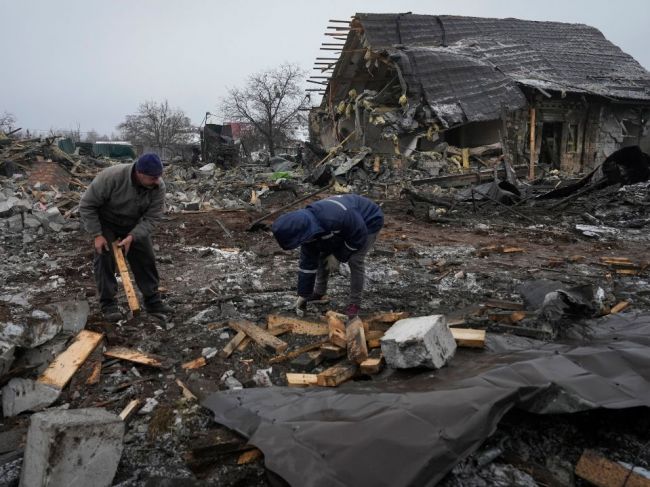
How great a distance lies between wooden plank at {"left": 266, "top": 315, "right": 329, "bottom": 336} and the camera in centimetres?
402

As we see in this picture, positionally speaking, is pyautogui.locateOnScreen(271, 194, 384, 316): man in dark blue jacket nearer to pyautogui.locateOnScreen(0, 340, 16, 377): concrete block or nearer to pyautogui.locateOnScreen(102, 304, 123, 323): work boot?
pyautogui.locateOnScreen(102, 304, 123, 323): work boot

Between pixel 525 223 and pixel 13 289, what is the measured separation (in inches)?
372

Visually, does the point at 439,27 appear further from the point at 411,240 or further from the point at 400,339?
the point at 400,339

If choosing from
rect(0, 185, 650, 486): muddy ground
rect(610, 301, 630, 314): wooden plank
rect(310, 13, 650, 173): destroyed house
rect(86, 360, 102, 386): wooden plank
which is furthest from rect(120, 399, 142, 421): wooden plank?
rect(310, 13, 650, 173): destroyed house

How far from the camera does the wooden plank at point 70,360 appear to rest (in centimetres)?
313

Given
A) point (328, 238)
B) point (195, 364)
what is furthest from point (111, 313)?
point (328, 238)

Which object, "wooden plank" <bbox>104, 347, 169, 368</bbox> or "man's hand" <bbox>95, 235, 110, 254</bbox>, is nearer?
"wooden plank" <bbox>104, 347, 169, 368</bbox>

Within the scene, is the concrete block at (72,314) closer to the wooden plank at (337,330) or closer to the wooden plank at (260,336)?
the wooden plank at (260,336)

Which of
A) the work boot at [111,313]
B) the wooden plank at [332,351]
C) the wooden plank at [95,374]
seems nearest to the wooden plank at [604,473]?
the wooden plank at [332,351]

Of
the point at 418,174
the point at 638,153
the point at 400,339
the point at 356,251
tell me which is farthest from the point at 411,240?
the point at 418,174

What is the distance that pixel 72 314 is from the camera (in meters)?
3.65

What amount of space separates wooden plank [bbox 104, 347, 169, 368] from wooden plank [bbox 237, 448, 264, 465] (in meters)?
1.36

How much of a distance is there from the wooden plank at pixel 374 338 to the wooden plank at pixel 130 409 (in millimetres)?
1647

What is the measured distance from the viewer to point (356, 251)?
438 cm
